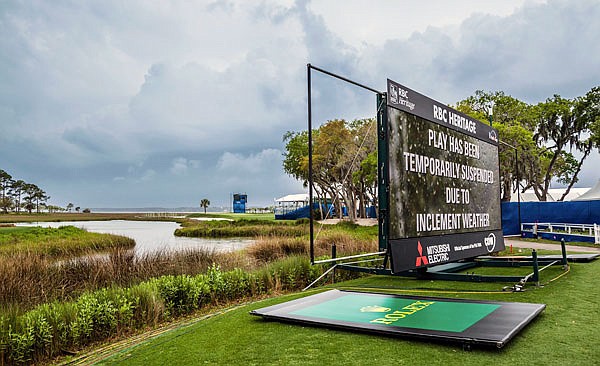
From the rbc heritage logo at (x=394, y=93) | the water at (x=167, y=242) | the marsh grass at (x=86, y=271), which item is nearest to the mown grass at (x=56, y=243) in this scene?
the water at (x=167, y=242)

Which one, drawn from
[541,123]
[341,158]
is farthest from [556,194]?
[341,158]

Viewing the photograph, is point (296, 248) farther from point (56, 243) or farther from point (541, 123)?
point (541, 123)

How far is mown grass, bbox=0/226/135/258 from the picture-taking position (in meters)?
16.8

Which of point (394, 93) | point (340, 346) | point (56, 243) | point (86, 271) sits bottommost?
point (340, 346)

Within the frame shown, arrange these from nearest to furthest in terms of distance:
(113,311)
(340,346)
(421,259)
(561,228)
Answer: (340,346) < (113,311) < (421,259) < (561,228)

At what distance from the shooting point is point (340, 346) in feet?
16.7

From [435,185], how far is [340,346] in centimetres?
428

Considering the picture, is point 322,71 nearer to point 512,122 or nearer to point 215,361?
point 215,361

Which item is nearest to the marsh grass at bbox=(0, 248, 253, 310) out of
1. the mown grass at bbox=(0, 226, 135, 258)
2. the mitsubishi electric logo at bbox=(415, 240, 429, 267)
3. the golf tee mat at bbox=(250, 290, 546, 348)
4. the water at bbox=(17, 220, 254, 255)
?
the water at bbox=(17, 220, 254, 255)

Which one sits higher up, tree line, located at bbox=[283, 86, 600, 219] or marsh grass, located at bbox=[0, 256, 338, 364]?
tree line, located at bbox=[283, 86, 600, 219]

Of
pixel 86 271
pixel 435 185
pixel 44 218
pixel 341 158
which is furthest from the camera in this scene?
pixel 44 218

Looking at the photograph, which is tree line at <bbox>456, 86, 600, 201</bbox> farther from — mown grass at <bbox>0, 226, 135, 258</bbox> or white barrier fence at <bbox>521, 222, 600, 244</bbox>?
mown grass at <bbox>0, 226, 135, 258</bbox>

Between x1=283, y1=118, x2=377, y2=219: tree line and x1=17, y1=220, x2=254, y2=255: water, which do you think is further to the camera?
x1=283, y1=118, x2=377, y2=219: tree line

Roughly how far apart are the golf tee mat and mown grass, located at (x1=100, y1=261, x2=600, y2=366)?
11 cm
